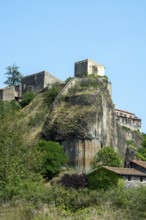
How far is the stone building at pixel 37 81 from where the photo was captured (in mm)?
83312

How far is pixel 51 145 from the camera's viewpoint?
2397 inches

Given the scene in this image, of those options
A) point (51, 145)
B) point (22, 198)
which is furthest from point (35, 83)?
point (22, 198)

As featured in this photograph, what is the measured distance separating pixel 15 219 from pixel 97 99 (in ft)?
162

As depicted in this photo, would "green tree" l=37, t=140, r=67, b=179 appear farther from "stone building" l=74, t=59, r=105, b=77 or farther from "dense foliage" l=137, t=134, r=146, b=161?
"stone building" l=74, t=59, r=105, b=77

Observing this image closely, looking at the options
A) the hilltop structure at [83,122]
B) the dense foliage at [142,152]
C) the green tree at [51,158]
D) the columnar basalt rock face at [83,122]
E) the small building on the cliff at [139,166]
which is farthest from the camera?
the dense foliage at [142,152]

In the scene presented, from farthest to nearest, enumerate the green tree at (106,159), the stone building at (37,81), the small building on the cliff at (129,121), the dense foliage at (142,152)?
the small building on the cliff at (129,121) < the stone building at (37,81) < the dense foliage at (142,152) < the green tree at (106,159)

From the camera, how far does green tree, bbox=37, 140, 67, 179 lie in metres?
58.6

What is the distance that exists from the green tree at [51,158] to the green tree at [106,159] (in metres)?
4.72

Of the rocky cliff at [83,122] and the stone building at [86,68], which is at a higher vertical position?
the stone building at [86,68]

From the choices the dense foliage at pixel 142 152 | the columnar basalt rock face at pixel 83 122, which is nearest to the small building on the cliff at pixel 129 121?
the dense foliage at pixel 142 152

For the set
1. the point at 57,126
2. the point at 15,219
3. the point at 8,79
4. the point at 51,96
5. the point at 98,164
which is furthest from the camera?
the point at 8,79

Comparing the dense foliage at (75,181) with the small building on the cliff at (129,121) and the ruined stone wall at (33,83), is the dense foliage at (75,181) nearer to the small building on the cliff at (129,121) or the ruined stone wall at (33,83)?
the ruined stone wall at (33,83)

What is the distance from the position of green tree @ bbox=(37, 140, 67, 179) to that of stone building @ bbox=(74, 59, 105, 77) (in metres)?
27.4

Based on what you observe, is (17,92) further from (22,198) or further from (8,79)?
(22,198)
